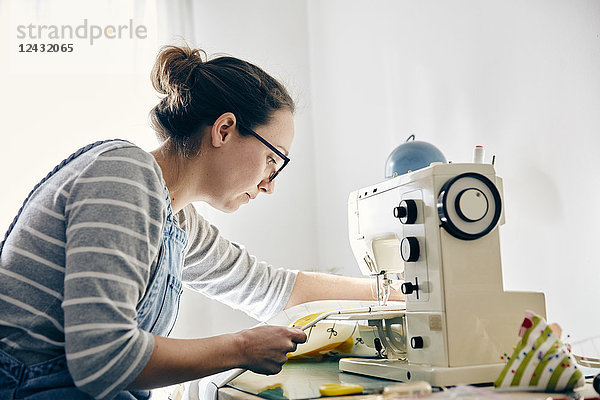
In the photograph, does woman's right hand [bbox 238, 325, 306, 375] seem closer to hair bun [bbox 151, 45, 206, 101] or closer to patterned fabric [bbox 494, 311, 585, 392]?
patterned fabric [bbox 494, 311, 585, 392]

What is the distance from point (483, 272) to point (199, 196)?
605 mm

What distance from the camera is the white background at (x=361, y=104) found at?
1262 mm

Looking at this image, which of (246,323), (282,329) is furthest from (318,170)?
(282,329)

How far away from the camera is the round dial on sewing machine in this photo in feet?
3.14

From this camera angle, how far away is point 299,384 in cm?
104

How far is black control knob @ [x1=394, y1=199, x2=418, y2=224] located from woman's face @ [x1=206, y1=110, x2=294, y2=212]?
349mm

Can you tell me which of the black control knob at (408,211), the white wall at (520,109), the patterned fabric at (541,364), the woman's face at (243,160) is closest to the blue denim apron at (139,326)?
the woman's face at (243,160)

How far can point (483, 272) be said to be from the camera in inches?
38.5

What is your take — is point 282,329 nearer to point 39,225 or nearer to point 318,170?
point 39,225

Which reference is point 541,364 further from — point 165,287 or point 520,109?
point 520,109

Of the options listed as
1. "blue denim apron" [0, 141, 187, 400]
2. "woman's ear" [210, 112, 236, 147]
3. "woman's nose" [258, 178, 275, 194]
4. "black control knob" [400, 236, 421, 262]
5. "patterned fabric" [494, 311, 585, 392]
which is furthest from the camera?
"woman's nose" [258, 178, 275, 194]

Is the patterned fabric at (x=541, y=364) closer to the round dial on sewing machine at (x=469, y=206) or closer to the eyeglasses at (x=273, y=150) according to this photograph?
the round dial on sewing machine at (x=469, y=206)

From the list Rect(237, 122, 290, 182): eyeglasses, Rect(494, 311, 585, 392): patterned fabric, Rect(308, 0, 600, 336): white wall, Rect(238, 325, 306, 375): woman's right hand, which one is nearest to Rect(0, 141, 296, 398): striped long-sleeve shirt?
Rect(238, 325, 306, 375): woman's right hand

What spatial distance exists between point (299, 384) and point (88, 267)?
42 centimetres
